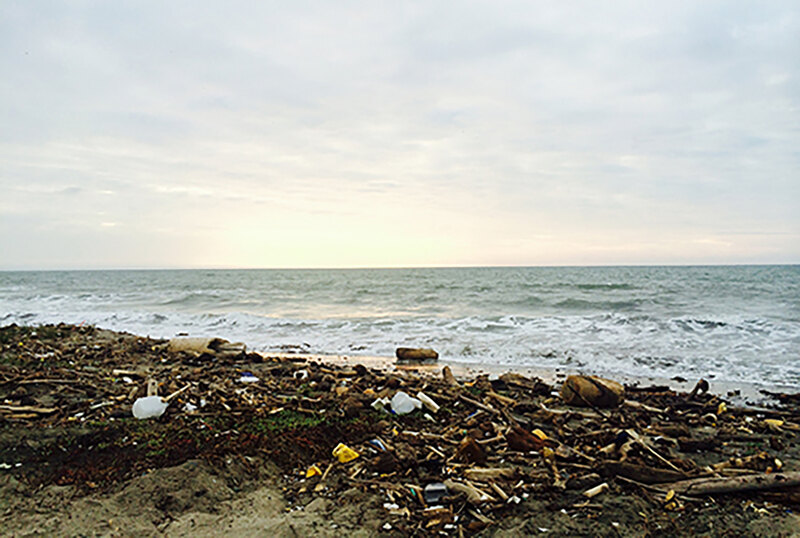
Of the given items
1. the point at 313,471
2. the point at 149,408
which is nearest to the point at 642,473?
the point at 313,471

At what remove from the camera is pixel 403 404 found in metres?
6.23

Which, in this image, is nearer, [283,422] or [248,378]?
[283,422]

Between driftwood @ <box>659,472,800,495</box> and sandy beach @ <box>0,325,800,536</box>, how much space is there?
0.02 metres

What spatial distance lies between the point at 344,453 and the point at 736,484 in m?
3.37

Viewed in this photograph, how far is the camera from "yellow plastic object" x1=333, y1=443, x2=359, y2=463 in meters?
4.68

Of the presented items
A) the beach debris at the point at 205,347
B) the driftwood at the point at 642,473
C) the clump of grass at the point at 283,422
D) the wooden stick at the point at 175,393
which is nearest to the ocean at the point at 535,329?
the beach debris at the point at 205,347

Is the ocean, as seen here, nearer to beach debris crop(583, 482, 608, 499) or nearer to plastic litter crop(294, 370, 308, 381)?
plastic litter crop(294, 370, 308, 381)

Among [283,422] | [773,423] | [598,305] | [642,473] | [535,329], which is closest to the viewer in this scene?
[642,473]

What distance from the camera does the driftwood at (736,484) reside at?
12.5ft

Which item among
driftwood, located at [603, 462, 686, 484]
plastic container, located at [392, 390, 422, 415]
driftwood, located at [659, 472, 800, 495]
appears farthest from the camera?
plastic container, located at [392, 390, 422, 415]

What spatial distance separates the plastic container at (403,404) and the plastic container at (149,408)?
9.33 ft

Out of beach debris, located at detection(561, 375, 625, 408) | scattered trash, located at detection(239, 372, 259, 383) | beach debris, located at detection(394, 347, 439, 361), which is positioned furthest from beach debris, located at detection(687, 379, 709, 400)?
scattered trash, located at detection(239, 372, 259, 383)

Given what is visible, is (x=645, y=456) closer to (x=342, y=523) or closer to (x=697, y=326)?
(x=342, y=523)

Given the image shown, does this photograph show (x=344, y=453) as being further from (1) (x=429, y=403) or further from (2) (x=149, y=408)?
(2) (x=149, y=408)
